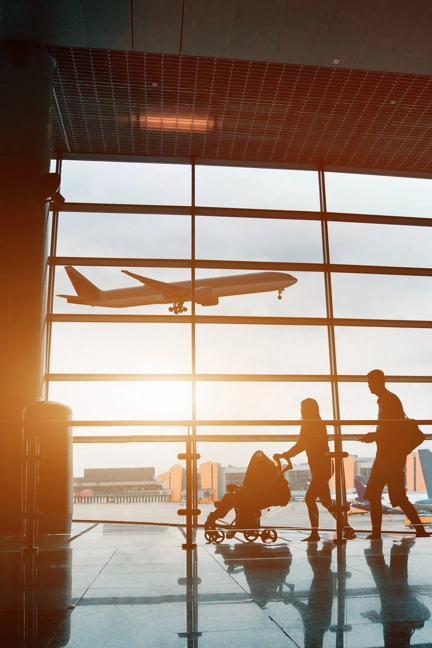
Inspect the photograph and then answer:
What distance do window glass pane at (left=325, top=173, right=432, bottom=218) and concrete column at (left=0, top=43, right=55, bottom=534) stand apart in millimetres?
5597

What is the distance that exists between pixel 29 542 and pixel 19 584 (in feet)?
3.97

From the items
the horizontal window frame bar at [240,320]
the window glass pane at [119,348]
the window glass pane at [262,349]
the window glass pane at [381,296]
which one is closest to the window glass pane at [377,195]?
the window glass pane at [381,296]

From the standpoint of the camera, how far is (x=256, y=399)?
31.4ft

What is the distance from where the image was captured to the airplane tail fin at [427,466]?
5.30 meters

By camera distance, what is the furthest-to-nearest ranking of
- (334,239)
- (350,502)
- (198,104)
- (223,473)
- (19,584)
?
(334,239) < (198,104) < (223,473) < (350,502) < (19,584)

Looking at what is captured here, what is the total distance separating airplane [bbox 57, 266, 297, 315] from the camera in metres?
10.2

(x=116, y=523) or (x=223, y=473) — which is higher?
(x=223, y=473)

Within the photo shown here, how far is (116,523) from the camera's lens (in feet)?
23.0

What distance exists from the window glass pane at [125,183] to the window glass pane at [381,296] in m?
3.20

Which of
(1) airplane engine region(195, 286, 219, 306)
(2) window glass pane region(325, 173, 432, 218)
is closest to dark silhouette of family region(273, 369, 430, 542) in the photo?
(1) airplane engine region(195, 286, 219, 306)

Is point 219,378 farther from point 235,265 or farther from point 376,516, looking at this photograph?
point 376,516

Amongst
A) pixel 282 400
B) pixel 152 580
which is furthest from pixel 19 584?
pixel 282 400

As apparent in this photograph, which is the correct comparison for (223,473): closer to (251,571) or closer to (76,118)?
(251,571)

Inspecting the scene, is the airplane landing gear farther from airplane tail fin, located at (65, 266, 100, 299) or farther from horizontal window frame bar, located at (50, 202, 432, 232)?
airplane tail fin, located at (65, 266, 100, 299)
